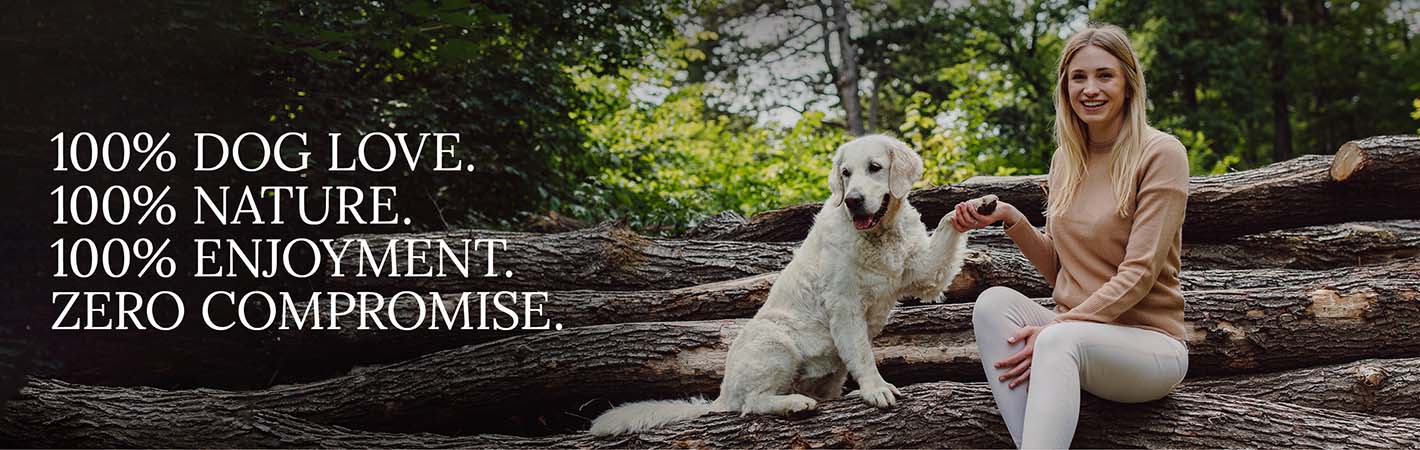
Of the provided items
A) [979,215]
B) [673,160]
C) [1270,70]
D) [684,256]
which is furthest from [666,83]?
[1270,70]

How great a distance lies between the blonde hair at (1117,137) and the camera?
310cm

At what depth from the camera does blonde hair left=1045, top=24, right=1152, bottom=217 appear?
3098mm

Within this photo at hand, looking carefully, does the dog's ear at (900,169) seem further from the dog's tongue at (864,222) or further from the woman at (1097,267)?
the woman at (1097,267)

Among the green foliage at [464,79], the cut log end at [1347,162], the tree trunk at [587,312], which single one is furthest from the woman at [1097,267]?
the green foliage at [464,79]

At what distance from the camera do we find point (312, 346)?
570 centimetres

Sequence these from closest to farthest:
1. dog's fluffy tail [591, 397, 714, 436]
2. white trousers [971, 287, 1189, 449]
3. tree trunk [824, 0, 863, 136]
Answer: white trousers [971, 287, 1189, 449], dog's fluffy tail [591, 397, 714, 436], tree trunk [824, 0, 863, 136]

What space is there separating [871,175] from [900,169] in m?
0.13

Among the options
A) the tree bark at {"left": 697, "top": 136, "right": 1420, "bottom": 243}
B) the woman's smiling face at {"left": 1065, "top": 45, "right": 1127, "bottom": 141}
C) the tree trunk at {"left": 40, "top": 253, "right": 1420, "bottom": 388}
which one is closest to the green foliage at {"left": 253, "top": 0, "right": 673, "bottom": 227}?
Result: the tree trunk at {"left": 40, "top": 253, "right": 1420, "bottom": 388}

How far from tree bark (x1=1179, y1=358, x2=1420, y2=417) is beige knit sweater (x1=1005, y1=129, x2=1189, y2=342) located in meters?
1.64

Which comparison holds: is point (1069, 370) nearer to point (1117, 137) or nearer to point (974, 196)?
point (1117, 137)

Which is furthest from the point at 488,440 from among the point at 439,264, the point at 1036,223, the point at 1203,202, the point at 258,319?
the point at 1203,202

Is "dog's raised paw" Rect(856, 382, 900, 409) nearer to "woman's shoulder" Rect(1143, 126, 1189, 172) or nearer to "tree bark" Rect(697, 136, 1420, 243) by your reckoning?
"woman's shoulder" Rect(1143, 126, 1189, 172)

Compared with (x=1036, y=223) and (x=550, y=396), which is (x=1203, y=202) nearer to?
(x=1036, y=223)

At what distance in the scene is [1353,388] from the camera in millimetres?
4523
